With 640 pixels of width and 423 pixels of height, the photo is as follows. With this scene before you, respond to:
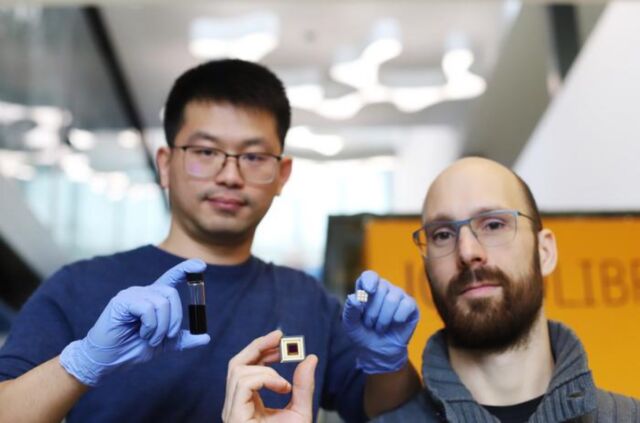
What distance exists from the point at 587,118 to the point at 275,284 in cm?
224

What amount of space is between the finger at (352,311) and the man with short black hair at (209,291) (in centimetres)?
6

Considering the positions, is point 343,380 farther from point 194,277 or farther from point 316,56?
point 316,56

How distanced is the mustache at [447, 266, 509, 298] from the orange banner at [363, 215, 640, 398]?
0.66 metres

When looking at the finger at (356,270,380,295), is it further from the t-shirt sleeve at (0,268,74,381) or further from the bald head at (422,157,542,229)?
the t-shirt sleeve at (0,268,74,381)

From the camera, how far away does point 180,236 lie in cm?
179

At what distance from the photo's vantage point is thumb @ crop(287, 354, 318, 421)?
1.40 meters

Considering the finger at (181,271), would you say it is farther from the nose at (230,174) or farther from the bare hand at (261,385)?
the nose at (230,174)

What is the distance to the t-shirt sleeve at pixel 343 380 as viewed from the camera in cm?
175

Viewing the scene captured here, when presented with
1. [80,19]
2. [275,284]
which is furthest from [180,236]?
[80,19]

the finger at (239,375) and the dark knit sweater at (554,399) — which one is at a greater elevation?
the finger at (239,375)

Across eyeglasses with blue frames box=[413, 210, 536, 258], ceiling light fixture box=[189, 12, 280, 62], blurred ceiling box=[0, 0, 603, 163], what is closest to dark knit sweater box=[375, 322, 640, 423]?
eyeglasses with blue frames box=[413, 210, 536, 258]

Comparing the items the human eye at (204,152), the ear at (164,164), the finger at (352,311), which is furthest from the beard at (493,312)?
the ear at (164,164)

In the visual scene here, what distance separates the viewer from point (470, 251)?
1.59 metres

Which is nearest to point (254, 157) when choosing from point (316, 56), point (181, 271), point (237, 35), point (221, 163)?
point (221, 163)
